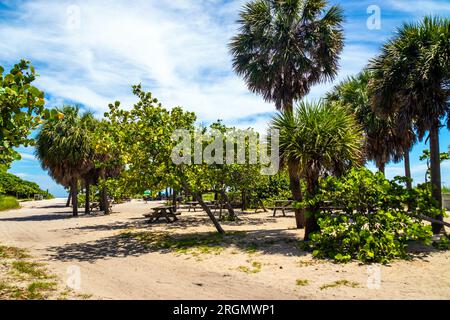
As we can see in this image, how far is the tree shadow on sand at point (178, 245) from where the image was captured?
1007 centimetres

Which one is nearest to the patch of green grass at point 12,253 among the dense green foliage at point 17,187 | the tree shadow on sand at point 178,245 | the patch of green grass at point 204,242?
the tree shadow on sand at point 178,245

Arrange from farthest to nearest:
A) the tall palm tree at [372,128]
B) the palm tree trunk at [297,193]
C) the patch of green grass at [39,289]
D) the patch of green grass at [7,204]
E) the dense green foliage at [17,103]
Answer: the patch of green grass at [7,204] < the tall palm tree at [372,128] < the palm tree trunk at [297,193] < the patch of green grass at [39,289] < the dense green foliage at [17,103]

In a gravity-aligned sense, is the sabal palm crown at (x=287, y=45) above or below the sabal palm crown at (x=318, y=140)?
above

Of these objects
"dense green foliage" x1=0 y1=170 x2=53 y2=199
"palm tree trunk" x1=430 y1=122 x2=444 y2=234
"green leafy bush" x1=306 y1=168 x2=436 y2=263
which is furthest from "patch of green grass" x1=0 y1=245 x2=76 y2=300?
"dense green foliage" x1=0 y1=170 x2=53 y2=199

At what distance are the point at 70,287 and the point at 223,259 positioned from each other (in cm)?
399


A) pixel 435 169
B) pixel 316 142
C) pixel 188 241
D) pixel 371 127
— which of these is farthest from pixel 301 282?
pixel 371 127

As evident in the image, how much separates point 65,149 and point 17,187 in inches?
1514

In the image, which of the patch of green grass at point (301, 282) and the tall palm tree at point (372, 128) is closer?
the patch of green grass at point (301, 282)

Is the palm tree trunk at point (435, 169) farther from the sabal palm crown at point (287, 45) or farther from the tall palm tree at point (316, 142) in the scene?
the sabal palm crown at point (287, 45)

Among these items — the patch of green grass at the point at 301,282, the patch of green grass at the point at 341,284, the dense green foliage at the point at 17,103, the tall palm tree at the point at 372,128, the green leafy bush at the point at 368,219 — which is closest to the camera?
the dense green foliage at the point at 17,103

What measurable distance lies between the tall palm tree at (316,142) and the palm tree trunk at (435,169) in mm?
2630

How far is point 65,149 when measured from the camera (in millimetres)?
22969

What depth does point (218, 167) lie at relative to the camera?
14.1 meters

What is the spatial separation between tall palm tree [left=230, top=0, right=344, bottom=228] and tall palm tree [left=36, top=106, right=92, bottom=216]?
14.1m
